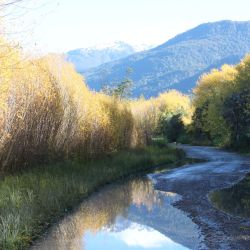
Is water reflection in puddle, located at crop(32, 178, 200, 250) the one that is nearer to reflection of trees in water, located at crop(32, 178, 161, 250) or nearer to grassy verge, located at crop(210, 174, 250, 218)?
reflection of trees in water, located at crop(32, 178, 161, 250)

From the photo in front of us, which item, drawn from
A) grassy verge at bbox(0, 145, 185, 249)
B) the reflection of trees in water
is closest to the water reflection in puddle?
the reflection of trees in water

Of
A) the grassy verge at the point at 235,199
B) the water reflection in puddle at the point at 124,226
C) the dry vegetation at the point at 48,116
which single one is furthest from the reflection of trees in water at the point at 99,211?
the dry vegetation at the point at 48,116

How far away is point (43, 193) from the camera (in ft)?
61.3

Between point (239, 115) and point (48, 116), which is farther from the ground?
point (48, 116)

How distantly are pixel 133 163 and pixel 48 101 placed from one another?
14310 mm

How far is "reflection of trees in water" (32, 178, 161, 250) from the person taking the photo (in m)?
15.6

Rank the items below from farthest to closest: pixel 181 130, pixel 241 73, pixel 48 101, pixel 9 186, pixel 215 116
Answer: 1. pixel 181 130
2. pixel 215 116
3. pixel 241 73
4. pixel 48 101
5. pixel 9 186

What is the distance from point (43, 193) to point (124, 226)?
3308 millimetres

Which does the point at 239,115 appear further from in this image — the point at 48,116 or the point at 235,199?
the point at 48,116

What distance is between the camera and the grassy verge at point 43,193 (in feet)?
46.0

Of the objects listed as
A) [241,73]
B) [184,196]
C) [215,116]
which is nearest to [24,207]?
[184,196]

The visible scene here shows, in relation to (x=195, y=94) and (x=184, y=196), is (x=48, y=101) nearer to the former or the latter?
(x=184, y=196)

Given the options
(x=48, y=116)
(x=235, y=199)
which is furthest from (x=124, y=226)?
(x=48, y=116)

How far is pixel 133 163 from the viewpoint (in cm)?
3678
